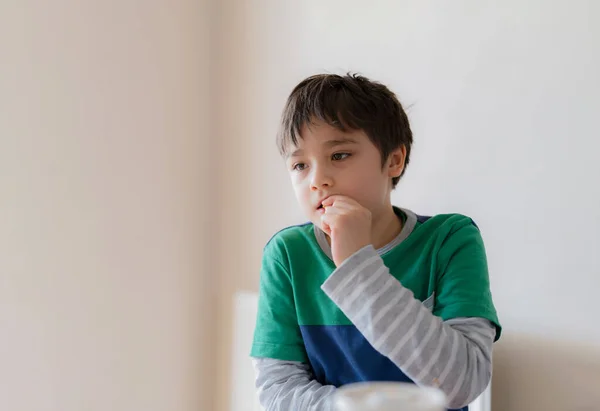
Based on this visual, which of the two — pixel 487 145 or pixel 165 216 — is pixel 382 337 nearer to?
pixel 487 145

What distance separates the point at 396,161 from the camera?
893 millimetres

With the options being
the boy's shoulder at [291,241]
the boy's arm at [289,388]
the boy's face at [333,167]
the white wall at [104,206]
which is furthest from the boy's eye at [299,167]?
the white wall at [104,206]

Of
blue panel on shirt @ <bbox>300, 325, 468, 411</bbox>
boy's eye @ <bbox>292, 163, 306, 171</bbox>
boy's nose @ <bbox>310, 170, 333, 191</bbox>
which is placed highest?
boy's eye @ <bbox>292, 163, 306, 171</bbox>

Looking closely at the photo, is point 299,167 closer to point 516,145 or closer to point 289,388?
point 289,388

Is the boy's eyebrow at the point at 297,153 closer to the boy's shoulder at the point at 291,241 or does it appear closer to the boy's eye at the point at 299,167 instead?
the boy's eye at the point at 299,167

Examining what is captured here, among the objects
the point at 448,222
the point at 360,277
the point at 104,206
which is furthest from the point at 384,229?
the point at 104,206

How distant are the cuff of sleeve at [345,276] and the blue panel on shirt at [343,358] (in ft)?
0.52

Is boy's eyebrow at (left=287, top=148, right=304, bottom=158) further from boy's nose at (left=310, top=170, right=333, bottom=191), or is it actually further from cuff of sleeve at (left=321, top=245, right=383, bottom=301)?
cuff of sleeve at (left=321, top=245, right=383, bottom=301)

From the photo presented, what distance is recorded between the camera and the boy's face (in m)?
0.80

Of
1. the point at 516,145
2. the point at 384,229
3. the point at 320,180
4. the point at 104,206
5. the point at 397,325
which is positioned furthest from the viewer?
the point at 104,206

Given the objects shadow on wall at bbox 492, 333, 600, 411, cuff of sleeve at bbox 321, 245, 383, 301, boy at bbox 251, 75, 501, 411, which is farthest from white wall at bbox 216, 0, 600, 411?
cuff of sleeve at bbox 321, 245, 383, 301

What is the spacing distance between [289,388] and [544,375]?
43 centimetres

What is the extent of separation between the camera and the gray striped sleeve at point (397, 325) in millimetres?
683

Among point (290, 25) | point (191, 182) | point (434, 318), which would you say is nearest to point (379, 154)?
point (434, 318)
